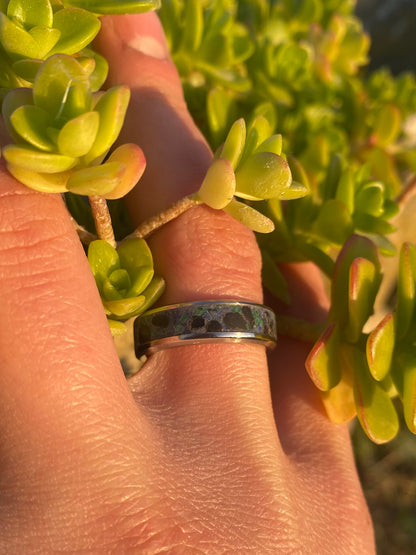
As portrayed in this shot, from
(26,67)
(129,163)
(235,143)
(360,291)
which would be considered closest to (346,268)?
(360,291)

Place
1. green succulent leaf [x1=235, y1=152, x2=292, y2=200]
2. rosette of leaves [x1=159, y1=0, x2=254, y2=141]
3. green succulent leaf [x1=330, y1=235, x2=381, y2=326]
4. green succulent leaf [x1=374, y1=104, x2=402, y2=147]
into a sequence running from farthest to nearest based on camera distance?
green succulent leaf [x1=374, y1=104, x2=402, y2=147]
rosette of leaves [x1=159, y1=0, x2=254, y2=141]
green succulent leaf [x1=330, y1=235, x2=381, y2=326]
green succulent leaf [x1=235, y1=152, x2=292, y2=200]

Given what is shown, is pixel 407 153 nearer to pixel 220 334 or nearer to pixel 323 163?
pixel 323 163

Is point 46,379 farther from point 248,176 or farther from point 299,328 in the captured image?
point 299,328

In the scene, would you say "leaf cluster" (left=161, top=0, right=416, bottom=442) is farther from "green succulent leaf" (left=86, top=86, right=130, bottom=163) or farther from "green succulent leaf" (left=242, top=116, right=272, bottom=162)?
"green succulent leaf" (left=86, top=86, right=130, bottom=163)

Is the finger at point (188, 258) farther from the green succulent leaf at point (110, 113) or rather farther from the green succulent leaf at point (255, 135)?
the green succulent leaf at point (110, 113)

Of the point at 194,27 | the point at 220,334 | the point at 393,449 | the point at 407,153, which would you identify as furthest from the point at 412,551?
the point at 194,27

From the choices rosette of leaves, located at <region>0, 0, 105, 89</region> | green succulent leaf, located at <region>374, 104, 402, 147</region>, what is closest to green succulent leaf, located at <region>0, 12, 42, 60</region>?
rosette of leaves, located at <region>0, 0, 105, 89</region>
